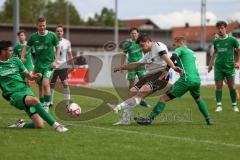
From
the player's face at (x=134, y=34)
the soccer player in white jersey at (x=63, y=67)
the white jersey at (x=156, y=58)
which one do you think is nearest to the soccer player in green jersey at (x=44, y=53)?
the soccer player in white jersey at (x=63, y=67)

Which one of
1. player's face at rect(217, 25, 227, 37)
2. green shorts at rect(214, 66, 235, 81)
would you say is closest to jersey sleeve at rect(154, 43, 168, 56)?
player's face at rect(217, 25, 227, 37)

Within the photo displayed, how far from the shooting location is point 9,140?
9789 mm

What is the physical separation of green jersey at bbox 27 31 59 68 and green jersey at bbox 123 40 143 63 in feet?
11.2

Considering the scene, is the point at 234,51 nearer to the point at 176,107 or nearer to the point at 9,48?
the point at 176,107

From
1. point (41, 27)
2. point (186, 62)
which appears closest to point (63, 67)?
point (41, 27)

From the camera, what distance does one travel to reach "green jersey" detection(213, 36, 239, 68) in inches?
624

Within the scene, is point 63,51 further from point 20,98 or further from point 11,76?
point 20,98

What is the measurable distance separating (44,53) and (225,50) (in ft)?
15.2

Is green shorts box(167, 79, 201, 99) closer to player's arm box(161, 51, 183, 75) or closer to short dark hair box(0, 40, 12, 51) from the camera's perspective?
player's arm box(161, 51, 183, 75)

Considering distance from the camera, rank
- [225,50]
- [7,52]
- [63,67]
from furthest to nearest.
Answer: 1. [63,67]
2. [225,50]
3. [7,52]

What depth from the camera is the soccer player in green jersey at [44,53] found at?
47.2 feet

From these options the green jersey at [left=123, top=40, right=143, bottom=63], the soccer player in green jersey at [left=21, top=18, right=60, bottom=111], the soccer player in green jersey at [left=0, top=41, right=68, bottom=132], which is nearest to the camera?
the soccer player in green jersey at [left=0, top=41, right=68, bottom=132]

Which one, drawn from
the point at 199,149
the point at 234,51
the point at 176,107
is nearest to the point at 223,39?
the point at 234,51

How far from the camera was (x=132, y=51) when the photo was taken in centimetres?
1770
